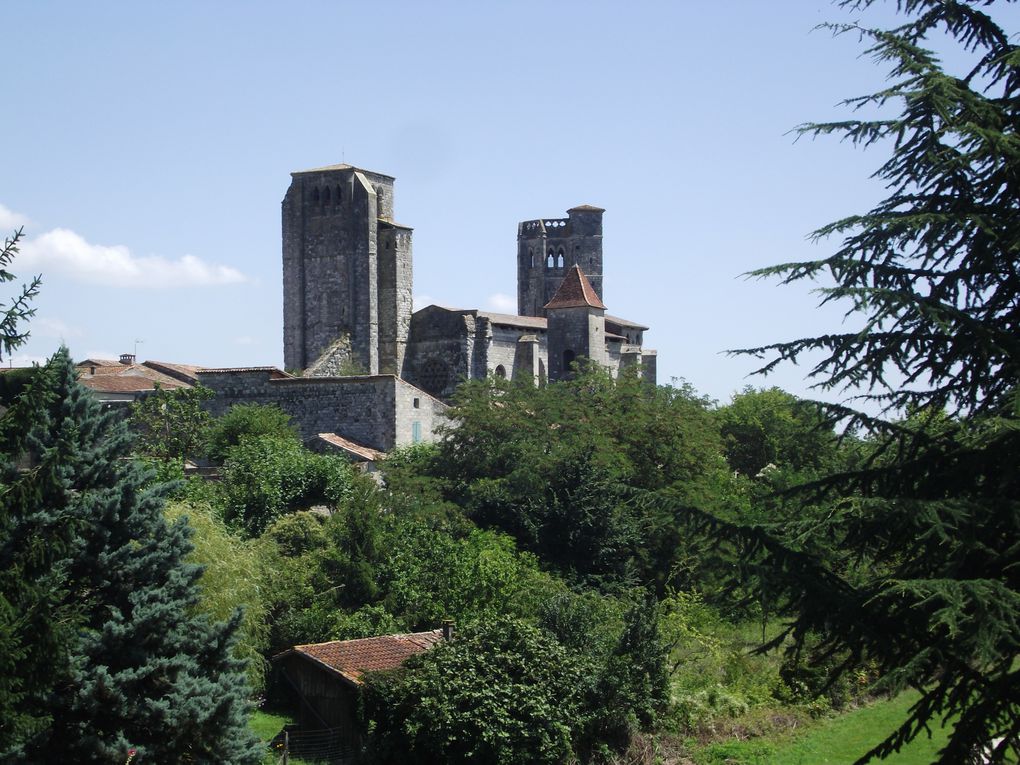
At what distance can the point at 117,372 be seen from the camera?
44781 millimetres

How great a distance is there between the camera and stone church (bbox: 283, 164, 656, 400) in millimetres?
51531

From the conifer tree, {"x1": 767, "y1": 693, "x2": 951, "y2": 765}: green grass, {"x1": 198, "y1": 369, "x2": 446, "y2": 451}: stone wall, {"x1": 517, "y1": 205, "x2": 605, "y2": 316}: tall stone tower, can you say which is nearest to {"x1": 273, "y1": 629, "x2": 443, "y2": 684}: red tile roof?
{"x1": 767, "y1": 693, "x2": 951, "y2": 765}: green grass

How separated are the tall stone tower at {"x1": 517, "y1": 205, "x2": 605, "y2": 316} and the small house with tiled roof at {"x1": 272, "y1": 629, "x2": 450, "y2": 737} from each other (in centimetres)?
5814

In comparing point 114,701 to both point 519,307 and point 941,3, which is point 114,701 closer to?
point 941,3

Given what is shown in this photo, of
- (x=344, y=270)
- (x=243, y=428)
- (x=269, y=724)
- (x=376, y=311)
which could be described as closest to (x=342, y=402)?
(x=243, y=428)

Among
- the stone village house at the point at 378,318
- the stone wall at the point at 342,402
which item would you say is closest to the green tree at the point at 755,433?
the stone village house at the point at 378,318

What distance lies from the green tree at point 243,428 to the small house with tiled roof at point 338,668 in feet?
39.9

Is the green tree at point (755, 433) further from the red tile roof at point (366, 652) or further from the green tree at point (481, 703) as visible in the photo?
the green tree at point (481, 703)

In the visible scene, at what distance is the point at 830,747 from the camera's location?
21.1 metres

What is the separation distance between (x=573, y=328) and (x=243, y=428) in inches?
755

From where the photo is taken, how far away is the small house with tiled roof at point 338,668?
2081cm

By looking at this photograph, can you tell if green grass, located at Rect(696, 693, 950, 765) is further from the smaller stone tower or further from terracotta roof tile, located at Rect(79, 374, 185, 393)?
the smaller stone tower

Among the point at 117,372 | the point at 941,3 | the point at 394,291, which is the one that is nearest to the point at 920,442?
the point at 941,3

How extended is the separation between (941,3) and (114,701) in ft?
44.6
